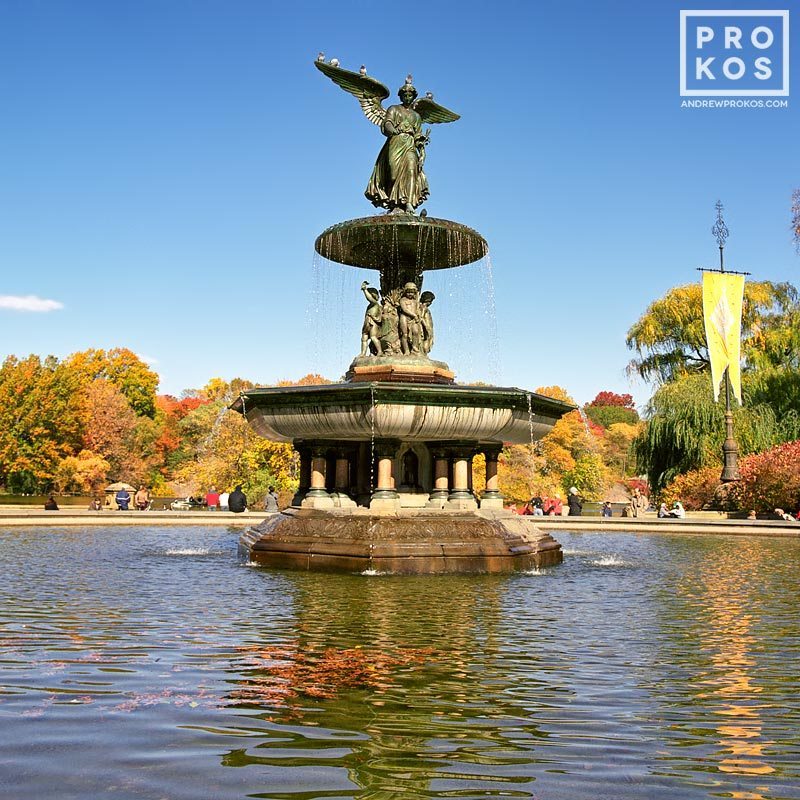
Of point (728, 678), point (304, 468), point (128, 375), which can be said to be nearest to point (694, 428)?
point (304, 468)

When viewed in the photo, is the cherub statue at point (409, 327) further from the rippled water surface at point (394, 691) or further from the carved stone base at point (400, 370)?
the rippled water surface at point (394, 691)

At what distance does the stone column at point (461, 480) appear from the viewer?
515 inches

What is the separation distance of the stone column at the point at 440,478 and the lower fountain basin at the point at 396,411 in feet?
1.14

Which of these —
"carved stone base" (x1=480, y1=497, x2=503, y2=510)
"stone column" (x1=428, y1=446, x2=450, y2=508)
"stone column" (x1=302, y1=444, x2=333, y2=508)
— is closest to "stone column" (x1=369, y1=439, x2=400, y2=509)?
"stone column" (x1=428, y1=446, x2=450, y2=508)

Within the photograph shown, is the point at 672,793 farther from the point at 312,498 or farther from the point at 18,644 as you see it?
the point at 312,498

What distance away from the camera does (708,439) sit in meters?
34.4

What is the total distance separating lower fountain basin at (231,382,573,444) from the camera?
475 inches

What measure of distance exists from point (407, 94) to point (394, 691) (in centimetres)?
1342

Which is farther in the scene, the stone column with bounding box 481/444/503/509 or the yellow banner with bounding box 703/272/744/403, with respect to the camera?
the yellow banner with bounding box 703/272/744/403

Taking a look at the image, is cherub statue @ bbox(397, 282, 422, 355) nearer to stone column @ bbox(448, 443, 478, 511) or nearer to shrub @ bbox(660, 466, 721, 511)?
stone column @ bbox(448, 443, 478, 511)

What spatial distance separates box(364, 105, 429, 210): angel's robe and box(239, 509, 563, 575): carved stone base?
619cm

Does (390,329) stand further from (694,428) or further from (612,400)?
(612,400)

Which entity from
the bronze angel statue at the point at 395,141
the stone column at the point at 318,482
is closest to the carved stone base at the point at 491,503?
the stone column at the point at 318,482

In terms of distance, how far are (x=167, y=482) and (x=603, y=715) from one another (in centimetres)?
6159
